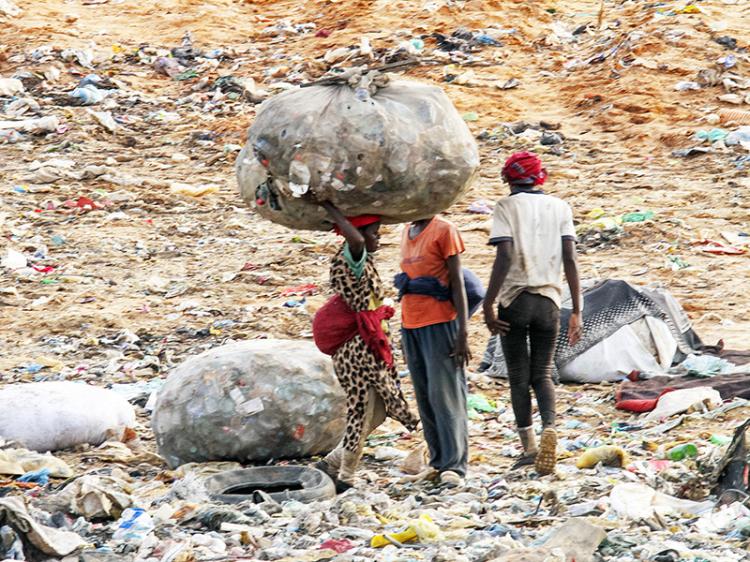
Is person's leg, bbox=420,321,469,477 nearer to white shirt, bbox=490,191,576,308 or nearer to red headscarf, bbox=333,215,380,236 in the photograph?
white shirt, bbox=490,191,576,308

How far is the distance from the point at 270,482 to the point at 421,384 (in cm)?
77

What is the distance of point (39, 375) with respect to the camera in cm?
798

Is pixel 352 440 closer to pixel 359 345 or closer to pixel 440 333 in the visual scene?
pixel 359 345

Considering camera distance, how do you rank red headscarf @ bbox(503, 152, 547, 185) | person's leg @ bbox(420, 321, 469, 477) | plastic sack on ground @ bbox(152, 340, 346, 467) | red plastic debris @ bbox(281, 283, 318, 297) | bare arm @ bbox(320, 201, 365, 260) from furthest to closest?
red plastic debris @ bbox(281, 283, 318, 297) → plastic sack on ground @ bbox(152, 340, 346, 467) → red headscarf @ bbox(503, 152, 547, 185) → person's leg @ bbox(420, 321, 469, 477) → bare arm @ bbox(320, 201, 365, 260)

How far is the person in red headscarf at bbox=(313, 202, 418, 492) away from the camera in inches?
202

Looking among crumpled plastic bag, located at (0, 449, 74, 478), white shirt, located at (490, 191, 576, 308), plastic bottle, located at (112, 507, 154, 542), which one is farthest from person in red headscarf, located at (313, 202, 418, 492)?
crumpled plastic bag, located at (0, 449, 74, 478)

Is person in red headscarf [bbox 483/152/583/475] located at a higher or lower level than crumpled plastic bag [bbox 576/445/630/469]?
higher

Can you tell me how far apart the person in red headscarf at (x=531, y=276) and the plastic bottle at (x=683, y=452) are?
608 mm

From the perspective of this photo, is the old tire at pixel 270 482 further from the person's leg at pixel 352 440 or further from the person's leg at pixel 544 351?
the person's leg at pixel 544 351

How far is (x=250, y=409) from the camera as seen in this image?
18.7ft

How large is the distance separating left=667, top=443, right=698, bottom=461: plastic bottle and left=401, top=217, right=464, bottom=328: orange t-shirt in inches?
48.2

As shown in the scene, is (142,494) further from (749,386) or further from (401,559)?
(749,386)

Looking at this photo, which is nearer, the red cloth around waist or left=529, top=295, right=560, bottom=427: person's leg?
the red cloth around waist

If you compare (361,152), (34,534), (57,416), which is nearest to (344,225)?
(361,152)
